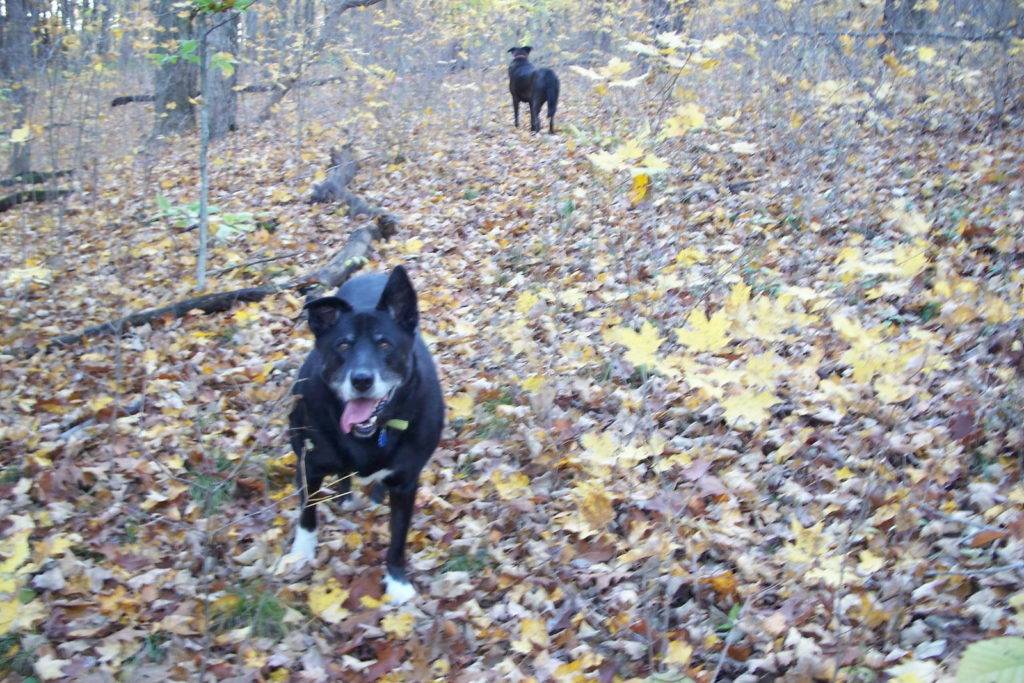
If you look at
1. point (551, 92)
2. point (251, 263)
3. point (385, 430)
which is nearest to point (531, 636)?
point (385, 430)

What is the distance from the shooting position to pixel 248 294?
664 cm

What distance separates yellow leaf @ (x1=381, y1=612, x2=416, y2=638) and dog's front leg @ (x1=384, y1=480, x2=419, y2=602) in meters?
0.25

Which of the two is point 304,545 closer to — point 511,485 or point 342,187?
point 511,485

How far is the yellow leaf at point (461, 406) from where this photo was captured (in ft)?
15.8

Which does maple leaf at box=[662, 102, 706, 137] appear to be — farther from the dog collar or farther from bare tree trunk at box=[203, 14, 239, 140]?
bare tree trunk at box=[203, 14, 239, 140]

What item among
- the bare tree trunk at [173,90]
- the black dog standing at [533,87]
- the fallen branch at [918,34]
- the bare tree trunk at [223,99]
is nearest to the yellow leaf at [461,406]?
the fallen branch at [918,34]

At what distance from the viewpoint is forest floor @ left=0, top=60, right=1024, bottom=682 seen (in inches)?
121

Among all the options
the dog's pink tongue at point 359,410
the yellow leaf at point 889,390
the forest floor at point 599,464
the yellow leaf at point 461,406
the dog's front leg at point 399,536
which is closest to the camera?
the yellow leaf at point 889,390

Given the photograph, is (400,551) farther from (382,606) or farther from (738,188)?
(738,188)

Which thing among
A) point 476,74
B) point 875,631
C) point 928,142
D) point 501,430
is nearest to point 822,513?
point 875,631

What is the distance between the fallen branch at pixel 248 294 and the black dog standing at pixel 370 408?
2706mm

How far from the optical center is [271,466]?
4.46 m

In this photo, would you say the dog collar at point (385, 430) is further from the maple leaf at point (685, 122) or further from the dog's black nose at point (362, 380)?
the maple leaf at point (685, 122)

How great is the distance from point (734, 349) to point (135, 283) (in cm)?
595
